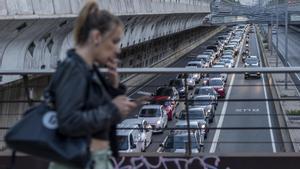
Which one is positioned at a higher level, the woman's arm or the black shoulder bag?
the woman's arm

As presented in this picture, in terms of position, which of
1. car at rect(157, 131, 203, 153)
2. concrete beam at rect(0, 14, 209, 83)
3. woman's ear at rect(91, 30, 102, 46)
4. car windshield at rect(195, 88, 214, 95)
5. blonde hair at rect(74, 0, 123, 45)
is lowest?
car windshield at rect(195, 88, 214, 95)

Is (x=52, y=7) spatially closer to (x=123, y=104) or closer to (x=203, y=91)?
(x=123, y=104)

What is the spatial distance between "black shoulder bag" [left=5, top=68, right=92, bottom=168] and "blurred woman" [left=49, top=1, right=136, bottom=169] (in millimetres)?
46

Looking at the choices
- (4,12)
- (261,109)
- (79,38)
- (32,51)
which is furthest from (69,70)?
(261,109)

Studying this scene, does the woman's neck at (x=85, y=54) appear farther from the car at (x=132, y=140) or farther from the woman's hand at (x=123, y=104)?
the car at (x=132, y=140)

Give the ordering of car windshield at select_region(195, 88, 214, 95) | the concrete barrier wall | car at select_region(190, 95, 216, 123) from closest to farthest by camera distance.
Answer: car at select_region(190, 95, 216, 123) → the concrete barrier wall → car windshield at select_region(195, 88, 214, 95)

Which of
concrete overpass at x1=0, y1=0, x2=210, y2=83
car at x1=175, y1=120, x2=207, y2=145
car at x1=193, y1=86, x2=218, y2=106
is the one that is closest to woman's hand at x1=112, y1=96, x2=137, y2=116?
car at x1=175, y1=120, x2=207, y2=145

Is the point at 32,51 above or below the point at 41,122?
below

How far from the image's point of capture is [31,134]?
3.28m

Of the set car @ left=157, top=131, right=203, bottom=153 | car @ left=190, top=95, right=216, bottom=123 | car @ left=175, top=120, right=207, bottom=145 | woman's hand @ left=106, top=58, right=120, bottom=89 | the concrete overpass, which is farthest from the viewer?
the concrete overpass

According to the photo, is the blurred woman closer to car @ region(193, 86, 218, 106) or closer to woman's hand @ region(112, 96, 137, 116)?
woman's hand @ region(112, 96, 137, 116)

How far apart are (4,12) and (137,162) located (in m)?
7.15

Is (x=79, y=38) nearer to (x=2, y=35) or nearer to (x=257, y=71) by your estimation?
(x=257, y=71)

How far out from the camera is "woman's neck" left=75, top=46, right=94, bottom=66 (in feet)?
11.3
